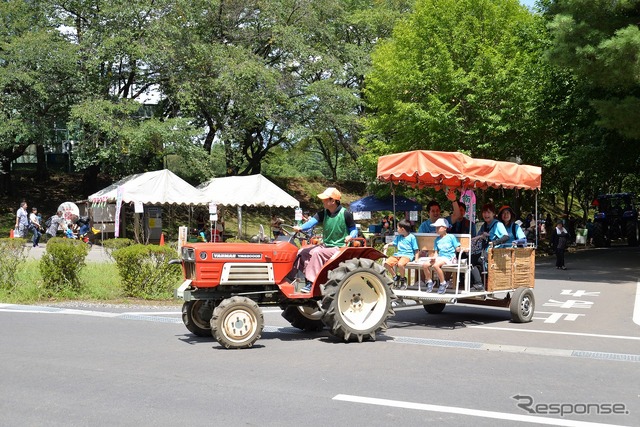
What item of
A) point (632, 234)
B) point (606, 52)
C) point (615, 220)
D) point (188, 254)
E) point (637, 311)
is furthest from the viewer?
point (615, 220)

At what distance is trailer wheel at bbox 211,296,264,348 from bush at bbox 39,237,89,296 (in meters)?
6.77

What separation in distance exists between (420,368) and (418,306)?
6593mm

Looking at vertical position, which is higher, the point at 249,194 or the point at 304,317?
the point at 249,194

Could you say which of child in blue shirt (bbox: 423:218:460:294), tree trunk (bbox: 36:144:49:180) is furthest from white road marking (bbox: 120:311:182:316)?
tree trunk (bbox: 36:144:49:180)

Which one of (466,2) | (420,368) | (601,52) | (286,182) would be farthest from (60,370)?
(286,182)

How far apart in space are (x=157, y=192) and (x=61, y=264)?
16287mm

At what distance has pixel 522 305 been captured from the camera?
12.3m

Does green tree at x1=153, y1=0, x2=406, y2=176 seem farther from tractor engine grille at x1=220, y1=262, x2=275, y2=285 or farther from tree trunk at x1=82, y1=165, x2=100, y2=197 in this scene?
tractor engine grille at x1=220, y1=262, x2=275, y2=285

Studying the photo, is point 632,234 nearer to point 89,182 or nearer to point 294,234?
point 89,182

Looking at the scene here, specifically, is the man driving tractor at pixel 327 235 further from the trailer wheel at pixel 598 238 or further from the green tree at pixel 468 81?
the trailer wheel at pixel 598 238

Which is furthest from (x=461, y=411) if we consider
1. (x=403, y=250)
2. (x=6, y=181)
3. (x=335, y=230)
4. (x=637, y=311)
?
(x=6, y=181)

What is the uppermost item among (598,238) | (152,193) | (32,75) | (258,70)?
(258,70)

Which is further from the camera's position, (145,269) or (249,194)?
(249,194)

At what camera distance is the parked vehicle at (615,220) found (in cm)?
3931
